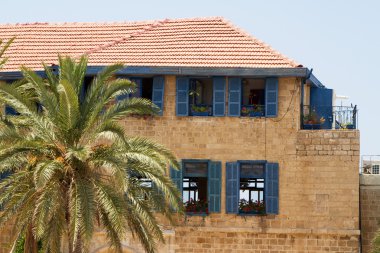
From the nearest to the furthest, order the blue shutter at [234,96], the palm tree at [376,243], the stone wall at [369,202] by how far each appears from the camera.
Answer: the palm tree at [376,243]
the blue shutter at [234,96]
the stone wall at [369,202]

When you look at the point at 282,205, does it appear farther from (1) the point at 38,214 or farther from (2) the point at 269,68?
(1) the point at 38,214

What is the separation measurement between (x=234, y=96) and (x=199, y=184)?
125 inches

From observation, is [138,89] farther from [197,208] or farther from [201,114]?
[197,208]

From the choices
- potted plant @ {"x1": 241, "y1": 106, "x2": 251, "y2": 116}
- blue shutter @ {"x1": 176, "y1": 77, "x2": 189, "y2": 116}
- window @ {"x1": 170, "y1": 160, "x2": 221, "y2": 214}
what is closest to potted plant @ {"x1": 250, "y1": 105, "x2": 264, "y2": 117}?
potted plant @ {"x1": 241, "y1": 106, "x2": 251, "y2": 116}

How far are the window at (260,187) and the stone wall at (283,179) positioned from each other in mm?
199

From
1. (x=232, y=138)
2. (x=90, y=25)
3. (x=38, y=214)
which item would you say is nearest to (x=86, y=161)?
(x=38, y=214)

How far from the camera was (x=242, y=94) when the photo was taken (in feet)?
137

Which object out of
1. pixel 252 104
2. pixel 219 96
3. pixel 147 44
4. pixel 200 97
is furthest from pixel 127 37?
pixel 252 104

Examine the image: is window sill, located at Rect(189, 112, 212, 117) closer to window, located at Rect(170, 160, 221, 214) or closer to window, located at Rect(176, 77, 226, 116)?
window, located at Rect(176, 77, 226, 116)

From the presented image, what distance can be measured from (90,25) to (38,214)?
14137 millimetres

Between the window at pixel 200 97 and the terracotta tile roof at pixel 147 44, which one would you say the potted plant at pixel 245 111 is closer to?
the window at pixel 200 97

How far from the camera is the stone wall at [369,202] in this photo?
136 ft

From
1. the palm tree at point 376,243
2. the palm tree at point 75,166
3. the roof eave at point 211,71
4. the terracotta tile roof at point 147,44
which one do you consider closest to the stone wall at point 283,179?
the roof eave at point 211,71

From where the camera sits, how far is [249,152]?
4094cm
